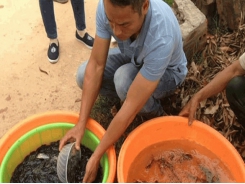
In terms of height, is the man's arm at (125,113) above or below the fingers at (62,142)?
above

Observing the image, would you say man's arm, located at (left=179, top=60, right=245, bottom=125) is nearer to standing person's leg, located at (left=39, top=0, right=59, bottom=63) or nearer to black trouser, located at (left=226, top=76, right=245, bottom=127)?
black trouser, located at (left=226, top=76, right=245, bottom=127)

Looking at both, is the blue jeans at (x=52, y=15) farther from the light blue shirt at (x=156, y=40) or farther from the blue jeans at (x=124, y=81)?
the light blue shirt at (x=156, y=40)

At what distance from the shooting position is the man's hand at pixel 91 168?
2.10 m

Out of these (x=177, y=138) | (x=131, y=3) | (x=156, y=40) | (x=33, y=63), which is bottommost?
(x=33, y=63)

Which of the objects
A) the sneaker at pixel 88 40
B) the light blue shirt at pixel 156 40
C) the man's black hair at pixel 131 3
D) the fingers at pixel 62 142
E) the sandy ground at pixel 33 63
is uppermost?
the man's black hair at pixel 131 3

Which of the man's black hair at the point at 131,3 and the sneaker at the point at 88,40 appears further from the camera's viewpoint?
the sneaker at the point at 88,40

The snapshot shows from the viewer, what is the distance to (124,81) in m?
2.31

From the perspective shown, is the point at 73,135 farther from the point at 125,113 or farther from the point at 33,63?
the point at 33,63

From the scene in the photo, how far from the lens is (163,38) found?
1.95m

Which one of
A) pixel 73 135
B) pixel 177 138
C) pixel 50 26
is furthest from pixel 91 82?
pixel 50 26

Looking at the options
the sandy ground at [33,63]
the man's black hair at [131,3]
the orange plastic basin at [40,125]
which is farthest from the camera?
the sandy ground at [33,63]

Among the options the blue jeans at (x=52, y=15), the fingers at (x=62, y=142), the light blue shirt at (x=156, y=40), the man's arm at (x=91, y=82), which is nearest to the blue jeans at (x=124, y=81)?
the man's arm at (x=91, y=82)

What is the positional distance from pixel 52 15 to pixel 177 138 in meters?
1.38

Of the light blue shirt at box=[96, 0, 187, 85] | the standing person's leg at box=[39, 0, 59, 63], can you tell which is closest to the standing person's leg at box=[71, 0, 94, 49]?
the standing person's leg at box=[39, 0, 59, 63]
